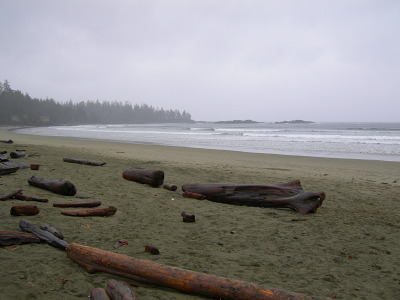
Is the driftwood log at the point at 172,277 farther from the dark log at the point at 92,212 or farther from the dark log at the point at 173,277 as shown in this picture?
the dark log at the point at 92,212

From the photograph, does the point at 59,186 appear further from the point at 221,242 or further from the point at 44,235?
the point at 221,242

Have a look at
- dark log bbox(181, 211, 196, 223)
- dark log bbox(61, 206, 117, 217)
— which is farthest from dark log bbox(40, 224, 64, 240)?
dark log bbox(181, 211, 196, 223)

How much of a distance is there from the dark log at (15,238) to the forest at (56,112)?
90886 mm

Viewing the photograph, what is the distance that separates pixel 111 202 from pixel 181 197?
4.40 ft

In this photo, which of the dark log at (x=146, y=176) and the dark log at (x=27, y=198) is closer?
the dark log at (x=27, y=198)

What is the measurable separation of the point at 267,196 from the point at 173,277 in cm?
332

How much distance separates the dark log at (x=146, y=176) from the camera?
6.50m

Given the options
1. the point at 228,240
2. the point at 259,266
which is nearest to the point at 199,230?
the point at 228,240

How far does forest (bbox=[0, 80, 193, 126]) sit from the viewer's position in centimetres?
8856

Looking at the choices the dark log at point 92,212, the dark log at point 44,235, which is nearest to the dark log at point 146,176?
the dark log at point 92,212

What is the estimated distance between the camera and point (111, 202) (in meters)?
5.08

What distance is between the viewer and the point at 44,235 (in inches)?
127

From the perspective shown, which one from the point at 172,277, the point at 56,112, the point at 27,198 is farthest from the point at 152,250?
the point at 56,112

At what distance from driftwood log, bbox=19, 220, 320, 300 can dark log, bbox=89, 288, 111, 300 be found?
13.3 inches
